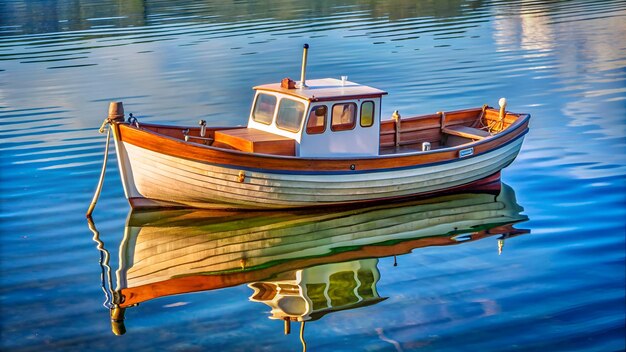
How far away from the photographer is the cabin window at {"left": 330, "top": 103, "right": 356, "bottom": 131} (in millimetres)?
20984

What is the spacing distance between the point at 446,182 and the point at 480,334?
8.08m

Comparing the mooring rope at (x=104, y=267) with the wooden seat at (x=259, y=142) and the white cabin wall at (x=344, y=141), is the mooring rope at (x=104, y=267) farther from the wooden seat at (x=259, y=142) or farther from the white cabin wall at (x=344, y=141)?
the white cabin wall at (x=344, y=141)

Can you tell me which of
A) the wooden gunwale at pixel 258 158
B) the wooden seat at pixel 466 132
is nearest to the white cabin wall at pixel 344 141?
the wooden gunwale at pixel 258 158

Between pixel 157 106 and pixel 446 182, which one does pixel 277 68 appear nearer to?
pixel 157 106

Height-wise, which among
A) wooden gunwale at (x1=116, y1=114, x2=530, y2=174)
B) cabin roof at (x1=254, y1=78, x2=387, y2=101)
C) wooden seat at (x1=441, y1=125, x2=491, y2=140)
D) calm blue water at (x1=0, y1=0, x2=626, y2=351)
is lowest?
calm blue water at (x1=0, y1=0, x2=626, y2=351)

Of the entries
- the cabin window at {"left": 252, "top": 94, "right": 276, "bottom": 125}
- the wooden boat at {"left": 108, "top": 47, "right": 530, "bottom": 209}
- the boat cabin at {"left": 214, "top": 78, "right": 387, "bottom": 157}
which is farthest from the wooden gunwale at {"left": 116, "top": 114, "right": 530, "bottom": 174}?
the cabin window at {"left": 252, "top": 94, "right": 276, "bottom": 125}

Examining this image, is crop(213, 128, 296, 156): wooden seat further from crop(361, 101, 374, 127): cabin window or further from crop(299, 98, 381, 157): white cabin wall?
crop(361, 101, 374, 127): cabin window

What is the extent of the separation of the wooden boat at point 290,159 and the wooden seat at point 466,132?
1.24 metres

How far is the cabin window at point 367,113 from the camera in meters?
21.3

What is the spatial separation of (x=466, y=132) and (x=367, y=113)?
13.4 ft

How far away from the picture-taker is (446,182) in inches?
866

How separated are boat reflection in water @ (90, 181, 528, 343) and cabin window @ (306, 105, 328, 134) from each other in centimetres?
187

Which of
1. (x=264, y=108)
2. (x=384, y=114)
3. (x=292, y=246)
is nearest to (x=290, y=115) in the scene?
(x=264, y=108)

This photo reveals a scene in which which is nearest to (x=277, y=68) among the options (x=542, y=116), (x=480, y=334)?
(x=542, y=116)
